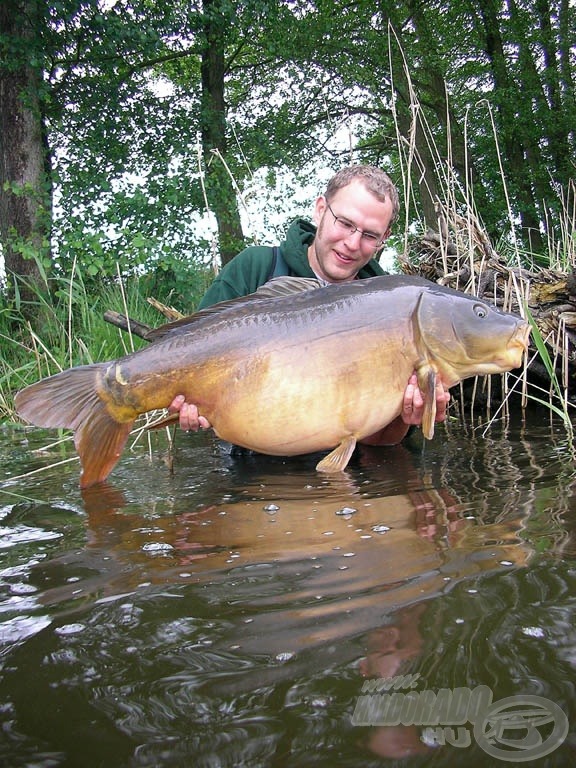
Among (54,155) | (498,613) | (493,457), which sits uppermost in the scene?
(54,155)

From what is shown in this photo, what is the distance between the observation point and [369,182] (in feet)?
9.41

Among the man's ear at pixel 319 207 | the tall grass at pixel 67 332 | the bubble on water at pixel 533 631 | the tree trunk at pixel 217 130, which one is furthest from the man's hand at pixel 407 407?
the tree trunk at pixel 217 130

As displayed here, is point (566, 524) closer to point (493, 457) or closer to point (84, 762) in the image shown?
point (493, 457)

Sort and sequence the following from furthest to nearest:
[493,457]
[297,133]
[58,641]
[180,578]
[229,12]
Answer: [297,133] < [229,12] < [493,457] < [180,578] < [58,641]

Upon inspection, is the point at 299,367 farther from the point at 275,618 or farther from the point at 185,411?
the point at 275,618

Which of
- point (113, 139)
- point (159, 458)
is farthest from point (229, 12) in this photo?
point (159, 458)

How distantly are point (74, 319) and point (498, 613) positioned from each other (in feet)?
17.2

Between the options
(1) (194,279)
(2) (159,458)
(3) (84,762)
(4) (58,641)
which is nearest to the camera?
(3) (84,762)

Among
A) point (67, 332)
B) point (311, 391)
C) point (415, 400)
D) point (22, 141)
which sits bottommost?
point (415, 400)

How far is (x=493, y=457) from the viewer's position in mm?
2836

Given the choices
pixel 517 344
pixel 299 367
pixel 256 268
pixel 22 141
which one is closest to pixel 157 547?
pixel 299 367

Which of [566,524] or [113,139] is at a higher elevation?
[113,139]
